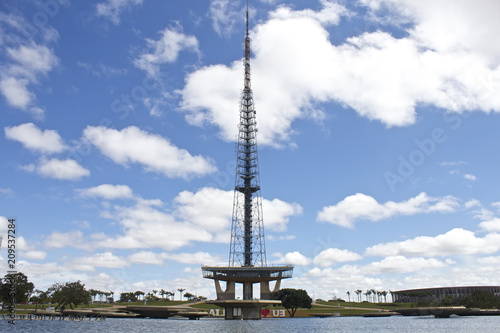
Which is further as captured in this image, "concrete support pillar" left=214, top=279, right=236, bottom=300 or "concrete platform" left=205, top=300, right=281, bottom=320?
"concrete support pillar" left=214, top=279, right=236, bottom=300

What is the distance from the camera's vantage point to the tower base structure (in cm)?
14588

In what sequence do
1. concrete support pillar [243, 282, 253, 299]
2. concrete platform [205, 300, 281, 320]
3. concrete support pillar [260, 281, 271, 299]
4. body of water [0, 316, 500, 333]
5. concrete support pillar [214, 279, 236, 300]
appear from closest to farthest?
body of water [0, 316, 500, 333] → concrete platform [205, 300, 281, 320] → concrete support pillar [260, 281, 271, 299] → concrete support pillar [214, 279, 236, 300] → concrete support pillar [243, 282, 253, 299]

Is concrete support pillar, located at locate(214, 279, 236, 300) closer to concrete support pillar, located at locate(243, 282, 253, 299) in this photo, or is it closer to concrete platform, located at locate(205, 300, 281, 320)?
concrete support pillar, located at locate(243, 282, 253, 299)

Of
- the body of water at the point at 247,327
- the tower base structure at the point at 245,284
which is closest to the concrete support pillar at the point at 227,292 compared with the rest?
the tower base structure at the point at 245,284

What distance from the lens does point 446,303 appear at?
196750 millimetres

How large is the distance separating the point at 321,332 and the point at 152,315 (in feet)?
316

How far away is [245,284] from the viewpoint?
157 metres

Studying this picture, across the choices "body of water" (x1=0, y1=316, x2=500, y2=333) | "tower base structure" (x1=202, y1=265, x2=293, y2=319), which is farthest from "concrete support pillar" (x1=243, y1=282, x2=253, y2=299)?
"body of water" (x1=0, y1=316, x2=500, y2=333)

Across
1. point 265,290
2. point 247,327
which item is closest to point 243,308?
point 265,290

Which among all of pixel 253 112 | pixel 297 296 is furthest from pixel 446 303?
pixel 253 112

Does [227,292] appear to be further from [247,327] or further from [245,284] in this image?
[247,327]

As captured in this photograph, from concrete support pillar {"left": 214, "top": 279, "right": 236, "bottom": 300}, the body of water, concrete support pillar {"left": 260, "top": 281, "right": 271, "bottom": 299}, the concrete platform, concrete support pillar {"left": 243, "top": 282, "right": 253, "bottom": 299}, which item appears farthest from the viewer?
concrete support pillar {"left": 243, "top": 282, "right": 253, "bottom": 299}

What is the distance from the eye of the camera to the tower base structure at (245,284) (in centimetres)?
14588

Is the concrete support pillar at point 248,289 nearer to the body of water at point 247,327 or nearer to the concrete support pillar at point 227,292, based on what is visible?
the concrete support pillar at point 227,292
